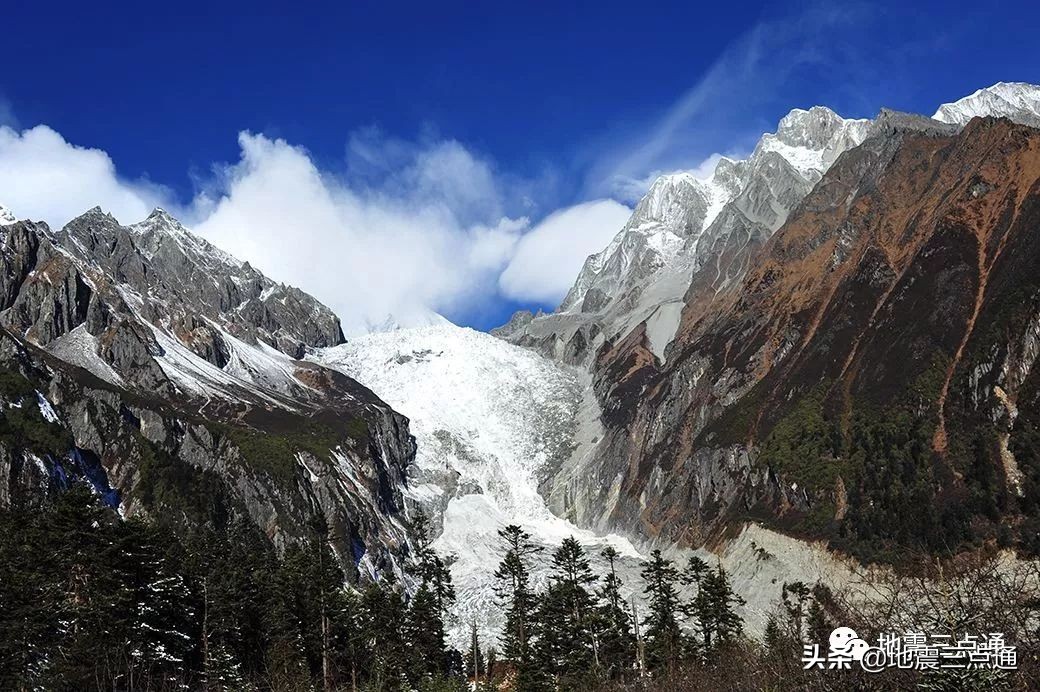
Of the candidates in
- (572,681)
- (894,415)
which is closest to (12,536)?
(572,681)

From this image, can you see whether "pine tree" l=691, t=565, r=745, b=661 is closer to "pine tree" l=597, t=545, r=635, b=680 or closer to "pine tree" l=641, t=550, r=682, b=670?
"pine tree" l=641, t=550, r=682, b=670

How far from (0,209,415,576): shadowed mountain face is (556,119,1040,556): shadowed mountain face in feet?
152

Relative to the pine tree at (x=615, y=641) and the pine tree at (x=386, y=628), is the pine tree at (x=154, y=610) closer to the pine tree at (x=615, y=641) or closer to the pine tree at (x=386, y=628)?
the pine tree at (x=386, y=628)

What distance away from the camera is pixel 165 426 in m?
128

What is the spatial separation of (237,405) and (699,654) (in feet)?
421

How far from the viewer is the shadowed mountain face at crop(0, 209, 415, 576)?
358 feet

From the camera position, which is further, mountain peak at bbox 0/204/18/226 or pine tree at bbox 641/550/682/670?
mountain peak at bbox 0/204/18/226

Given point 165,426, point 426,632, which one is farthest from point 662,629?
point 165,426

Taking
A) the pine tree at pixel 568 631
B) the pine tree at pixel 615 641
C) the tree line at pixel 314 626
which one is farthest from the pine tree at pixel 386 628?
the pine tree at pixel 615 641

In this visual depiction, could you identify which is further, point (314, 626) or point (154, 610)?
point (314, 626)

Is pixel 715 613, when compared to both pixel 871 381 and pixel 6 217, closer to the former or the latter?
pixel 871 381

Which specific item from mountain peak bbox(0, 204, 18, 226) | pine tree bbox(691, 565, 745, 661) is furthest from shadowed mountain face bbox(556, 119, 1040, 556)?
mountain peak bbox(0, 204, 18, 226)

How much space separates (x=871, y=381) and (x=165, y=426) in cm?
10282

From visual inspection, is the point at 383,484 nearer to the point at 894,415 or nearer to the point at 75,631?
the point at 894,415
